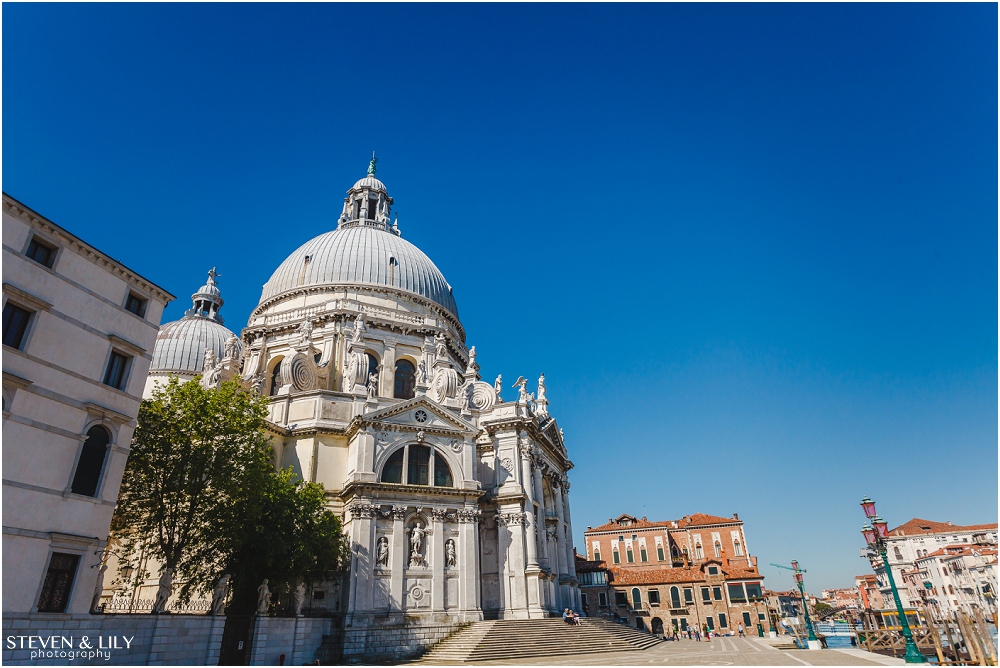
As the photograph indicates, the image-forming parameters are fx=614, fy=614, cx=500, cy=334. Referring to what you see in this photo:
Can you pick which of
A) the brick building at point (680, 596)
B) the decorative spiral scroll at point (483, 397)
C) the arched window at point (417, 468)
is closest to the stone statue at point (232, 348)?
the decorative spiral scroll at point (483, 397)

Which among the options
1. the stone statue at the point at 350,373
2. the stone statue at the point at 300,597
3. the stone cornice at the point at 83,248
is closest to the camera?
the stone cornice at the point at 83,248

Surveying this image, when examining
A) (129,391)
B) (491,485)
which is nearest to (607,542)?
(491,485)

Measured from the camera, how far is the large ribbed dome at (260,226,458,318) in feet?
145

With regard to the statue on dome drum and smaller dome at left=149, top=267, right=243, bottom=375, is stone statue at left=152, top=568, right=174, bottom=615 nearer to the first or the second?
the statue on dome drum

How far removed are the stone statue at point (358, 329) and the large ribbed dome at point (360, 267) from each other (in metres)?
4.50

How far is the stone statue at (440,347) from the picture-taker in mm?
41000

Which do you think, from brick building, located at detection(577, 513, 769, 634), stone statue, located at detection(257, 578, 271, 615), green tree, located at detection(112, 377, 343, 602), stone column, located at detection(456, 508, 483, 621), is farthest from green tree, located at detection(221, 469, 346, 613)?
brick building, located at detection(577, 513, 769, 634)

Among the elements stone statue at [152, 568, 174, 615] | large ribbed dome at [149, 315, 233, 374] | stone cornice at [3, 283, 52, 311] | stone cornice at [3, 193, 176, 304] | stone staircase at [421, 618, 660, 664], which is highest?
large ribbed dome at [149, 315, 233, 374]

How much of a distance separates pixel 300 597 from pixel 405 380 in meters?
16.3

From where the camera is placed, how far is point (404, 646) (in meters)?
26.9

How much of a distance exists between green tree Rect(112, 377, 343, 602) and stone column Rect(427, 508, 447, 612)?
6292 millimetres

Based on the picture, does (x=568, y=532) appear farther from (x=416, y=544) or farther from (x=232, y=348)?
(x=232, y=348)

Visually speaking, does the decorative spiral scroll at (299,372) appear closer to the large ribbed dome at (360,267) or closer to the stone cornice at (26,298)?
the large ribbed dome at (360,267)

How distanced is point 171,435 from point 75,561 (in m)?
5.50
